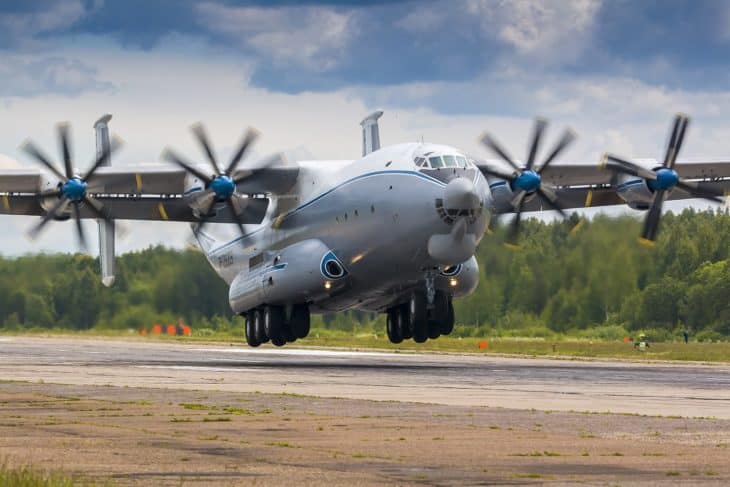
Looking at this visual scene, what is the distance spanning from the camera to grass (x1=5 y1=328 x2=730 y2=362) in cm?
4369

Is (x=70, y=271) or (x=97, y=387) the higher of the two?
(x=70, y=271)

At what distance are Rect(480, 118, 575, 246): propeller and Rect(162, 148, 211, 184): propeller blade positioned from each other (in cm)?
785

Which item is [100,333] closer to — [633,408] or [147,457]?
[633,408]

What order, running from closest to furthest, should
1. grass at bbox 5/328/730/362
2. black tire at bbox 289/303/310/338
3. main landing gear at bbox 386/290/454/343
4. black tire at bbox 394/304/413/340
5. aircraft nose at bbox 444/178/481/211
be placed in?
aircraft nose at bbox 444/178/481/211 < main landing gear at bbox 386/290/454/343 < black tire at bbox 394/304/413/340 < black tire at bbox 289/303/310/338 < grass at bbox 5/328/730/362

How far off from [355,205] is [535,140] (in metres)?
5.47

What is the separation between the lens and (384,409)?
60.8 ft

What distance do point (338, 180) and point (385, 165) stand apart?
2.56m

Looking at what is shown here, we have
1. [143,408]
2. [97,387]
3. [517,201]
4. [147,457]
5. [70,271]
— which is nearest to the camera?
[147,457]

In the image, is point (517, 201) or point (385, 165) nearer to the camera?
point (385, 165)

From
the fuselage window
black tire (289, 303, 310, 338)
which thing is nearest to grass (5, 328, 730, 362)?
black tire (289, 303, 310, 338)

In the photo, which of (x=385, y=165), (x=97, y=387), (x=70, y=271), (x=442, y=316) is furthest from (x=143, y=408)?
(x=70, y=271)

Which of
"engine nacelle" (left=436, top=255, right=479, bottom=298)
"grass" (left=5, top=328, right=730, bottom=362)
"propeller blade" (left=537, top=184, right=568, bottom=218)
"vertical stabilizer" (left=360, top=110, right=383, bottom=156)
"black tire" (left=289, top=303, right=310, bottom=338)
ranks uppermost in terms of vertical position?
"vertical stabilizer" (left=360, top=110, right=383, bottom=156)

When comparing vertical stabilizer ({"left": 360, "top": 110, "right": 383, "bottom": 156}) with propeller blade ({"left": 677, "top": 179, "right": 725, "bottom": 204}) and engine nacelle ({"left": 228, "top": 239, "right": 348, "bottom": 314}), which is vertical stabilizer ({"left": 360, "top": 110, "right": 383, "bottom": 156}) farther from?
propeller blade ({"left": 677, "top": 179, "right": 725, "bottom": 204})

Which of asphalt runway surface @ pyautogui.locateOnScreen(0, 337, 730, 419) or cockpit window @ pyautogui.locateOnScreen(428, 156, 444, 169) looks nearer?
asphalt runway surface @ pyautogui.locateOnScreen(0, 337, 730, 419)
